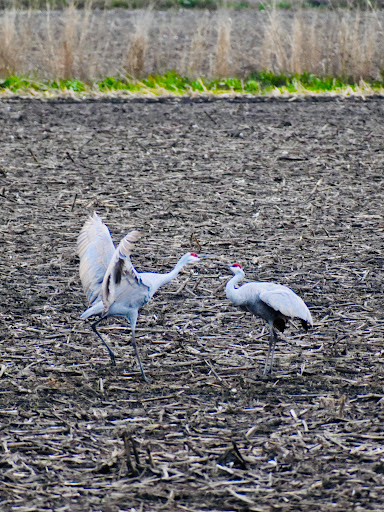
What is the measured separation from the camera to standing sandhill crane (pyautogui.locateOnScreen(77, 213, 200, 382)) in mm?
3966

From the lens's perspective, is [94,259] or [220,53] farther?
[220,53]

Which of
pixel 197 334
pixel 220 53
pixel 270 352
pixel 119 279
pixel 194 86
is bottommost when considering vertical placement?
pixel 197 334

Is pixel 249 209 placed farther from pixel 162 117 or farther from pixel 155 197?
pixel 162 117

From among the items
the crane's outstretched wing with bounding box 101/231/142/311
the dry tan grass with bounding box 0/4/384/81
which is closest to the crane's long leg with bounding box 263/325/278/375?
the crane's outstretched wing with bounding box 101/231/142/311

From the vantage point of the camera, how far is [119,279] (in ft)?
13.1

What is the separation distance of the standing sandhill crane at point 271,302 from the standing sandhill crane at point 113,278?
1.11 ft

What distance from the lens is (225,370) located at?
418 cm

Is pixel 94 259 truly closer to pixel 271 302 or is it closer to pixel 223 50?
pixel 271 302

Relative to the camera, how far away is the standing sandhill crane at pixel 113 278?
3966 millimetres

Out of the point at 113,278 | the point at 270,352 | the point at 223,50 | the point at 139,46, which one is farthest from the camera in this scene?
the point at 139,46

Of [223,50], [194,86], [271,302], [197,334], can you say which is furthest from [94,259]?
[223,50]

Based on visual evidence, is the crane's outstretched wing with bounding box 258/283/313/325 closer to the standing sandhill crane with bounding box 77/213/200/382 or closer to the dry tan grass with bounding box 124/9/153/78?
the standing sandhill crane with bounding box 77/213/200/382

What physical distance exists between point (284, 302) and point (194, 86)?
7.87 meters

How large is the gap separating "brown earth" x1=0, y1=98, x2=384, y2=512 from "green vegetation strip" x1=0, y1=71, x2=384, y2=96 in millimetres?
2026
